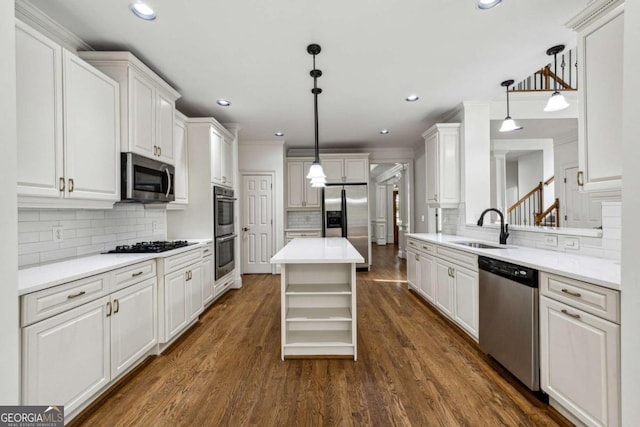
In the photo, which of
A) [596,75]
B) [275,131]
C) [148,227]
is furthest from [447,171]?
[148,227]

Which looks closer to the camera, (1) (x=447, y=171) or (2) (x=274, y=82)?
(2) (x=274, y=82)

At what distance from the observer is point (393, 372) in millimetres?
2098

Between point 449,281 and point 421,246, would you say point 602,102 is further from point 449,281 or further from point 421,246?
point 421,246

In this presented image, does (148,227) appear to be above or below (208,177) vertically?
below

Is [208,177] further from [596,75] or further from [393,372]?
[596,75]

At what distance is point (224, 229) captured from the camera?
394 cm

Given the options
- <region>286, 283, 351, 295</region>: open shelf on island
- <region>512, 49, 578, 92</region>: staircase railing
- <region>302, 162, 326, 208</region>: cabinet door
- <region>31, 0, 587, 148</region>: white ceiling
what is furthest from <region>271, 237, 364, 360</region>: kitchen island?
<region>302, 162, 326, 208</region>: cabinet door

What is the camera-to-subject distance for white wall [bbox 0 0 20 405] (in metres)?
0.63

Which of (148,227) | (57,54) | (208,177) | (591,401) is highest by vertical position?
(57,54)

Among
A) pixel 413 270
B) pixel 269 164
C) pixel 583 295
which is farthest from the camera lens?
pixel 269 164

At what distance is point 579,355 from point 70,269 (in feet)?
9.79

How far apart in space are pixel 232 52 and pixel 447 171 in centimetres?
300

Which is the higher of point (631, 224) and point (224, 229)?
point (631, 224)

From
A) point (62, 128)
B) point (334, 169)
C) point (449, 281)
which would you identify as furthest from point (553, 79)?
point (62, 128)
